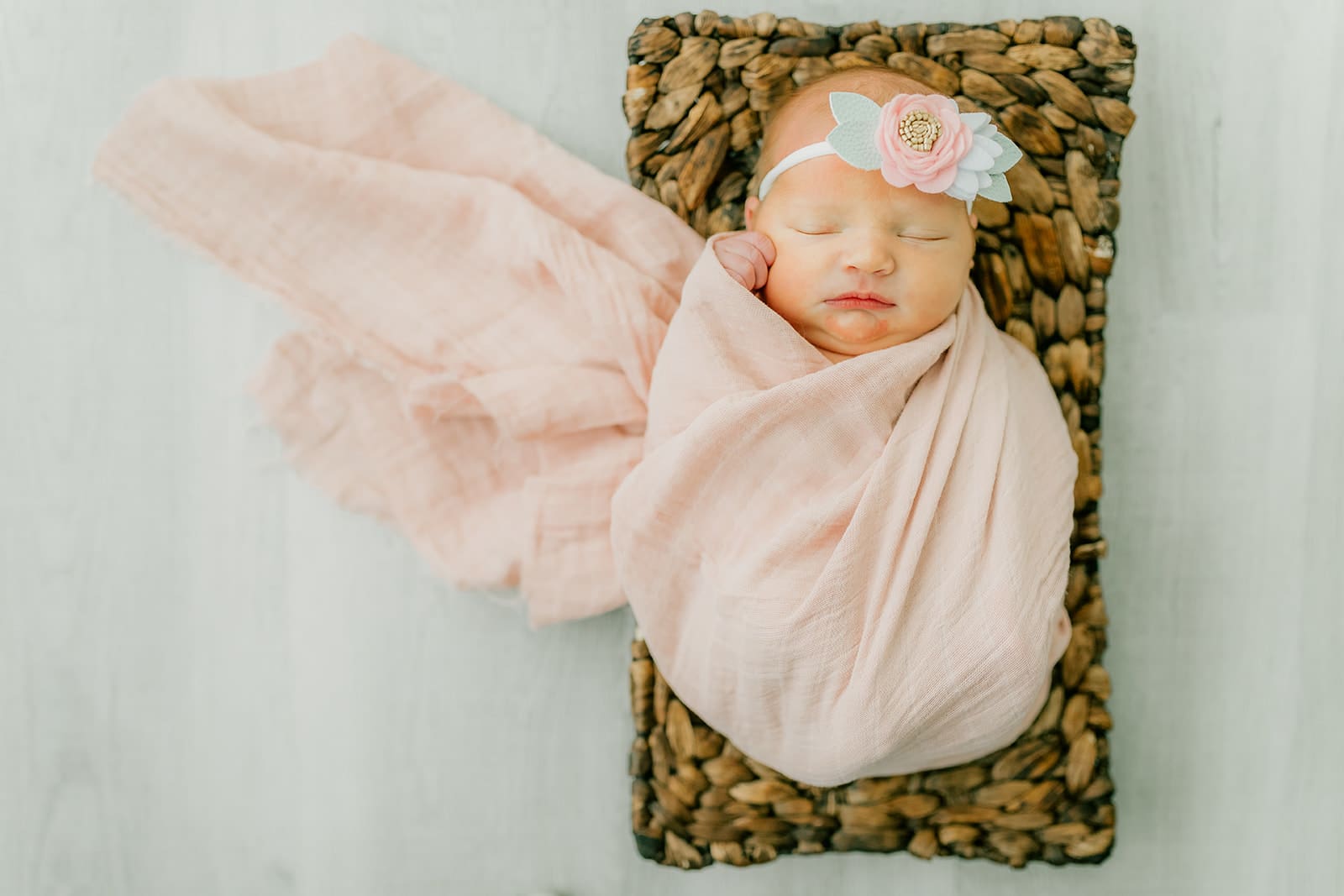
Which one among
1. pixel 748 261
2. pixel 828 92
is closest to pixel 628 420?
pixel 748 261

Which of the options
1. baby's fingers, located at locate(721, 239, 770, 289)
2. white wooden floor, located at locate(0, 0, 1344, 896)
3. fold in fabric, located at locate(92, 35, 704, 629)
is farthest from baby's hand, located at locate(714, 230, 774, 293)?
white wooden floor, located at locate(0, 0, 1344, 896)

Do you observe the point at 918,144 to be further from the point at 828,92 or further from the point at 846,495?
the point at 846,495

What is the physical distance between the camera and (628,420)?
966 mm

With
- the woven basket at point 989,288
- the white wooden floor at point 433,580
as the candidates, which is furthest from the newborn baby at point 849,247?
the white wooden floor at point 433,580

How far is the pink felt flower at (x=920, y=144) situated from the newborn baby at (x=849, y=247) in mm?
11

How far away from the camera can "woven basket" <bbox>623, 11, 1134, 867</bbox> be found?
37.8 inches

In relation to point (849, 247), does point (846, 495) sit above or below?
below

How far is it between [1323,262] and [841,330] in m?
0.60

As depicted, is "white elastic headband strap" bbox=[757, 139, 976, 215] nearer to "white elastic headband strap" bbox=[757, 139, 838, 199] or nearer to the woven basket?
"white elastic headband strap" bbox=[757, 139, 838, 199]

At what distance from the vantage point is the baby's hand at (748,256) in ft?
2.77

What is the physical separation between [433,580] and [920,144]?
67 centimetres

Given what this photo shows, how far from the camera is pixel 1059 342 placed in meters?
0.98

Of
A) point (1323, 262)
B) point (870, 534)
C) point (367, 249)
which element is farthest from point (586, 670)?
point (1323, 262)

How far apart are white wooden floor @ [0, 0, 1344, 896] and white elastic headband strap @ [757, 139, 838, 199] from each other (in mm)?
255
